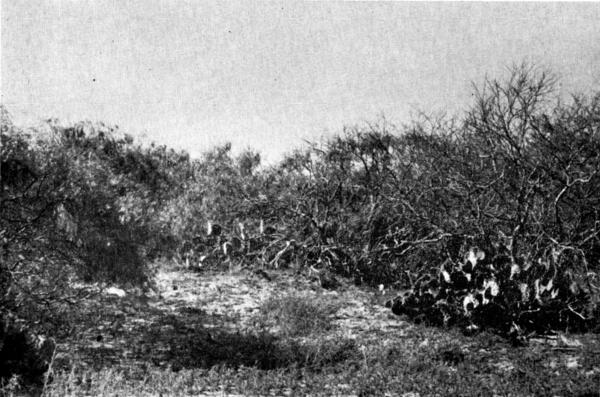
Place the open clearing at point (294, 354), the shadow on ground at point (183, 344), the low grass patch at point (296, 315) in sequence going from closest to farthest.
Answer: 1. the open clearing at point (294, 354)
2. the shadow on ground at point (183, 344)
3. the low grass patch at point (296, 315)

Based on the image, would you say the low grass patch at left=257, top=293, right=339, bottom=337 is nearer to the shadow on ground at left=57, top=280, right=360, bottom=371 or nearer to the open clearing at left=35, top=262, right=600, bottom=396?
the open clearing at left=35, top=262, right=600, bottom=396

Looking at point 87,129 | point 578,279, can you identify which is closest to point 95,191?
point 578,279

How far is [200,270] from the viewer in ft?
38.2

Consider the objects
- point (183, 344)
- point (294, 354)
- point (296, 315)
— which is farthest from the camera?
point (296, 315)

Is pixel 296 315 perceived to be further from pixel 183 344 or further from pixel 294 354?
pixel 183 344

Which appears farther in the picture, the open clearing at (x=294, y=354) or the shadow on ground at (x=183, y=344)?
the shadow on ground at (x=183, y=344)

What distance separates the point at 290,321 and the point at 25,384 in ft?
11.7

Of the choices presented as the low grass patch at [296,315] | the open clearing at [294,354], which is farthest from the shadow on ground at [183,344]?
the low grass patch at [296,315]

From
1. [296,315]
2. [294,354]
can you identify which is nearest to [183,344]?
[294,354]

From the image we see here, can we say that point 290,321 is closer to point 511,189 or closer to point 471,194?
point 471,194

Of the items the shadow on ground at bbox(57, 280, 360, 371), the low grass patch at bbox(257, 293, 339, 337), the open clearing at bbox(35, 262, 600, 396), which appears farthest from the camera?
the low grass patch at bbox(257, 293, 339, 337)

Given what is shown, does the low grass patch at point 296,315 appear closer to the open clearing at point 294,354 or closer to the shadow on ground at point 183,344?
the open clearing at point 294,354

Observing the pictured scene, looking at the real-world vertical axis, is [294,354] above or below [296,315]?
below

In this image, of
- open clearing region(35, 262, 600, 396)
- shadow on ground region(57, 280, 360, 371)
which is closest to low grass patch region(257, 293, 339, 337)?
open clearing region(35, 262, 600, 396)
